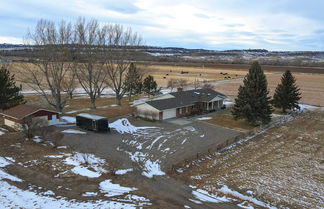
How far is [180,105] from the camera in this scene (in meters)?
36.0

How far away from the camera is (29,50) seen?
122 feet

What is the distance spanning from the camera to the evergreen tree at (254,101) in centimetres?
3241

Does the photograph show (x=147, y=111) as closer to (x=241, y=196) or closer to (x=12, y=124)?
(x=12, y=124)

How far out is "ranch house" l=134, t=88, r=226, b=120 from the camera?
34100 millimetres

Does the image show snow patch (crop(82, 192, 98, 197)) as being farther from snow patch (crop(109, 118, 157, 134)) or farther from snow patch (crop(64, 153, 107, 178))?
snow patch (crop(109, 118, 157, 134))

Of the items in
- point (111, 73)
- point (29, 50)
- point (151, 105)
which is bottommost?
point (151, 105)

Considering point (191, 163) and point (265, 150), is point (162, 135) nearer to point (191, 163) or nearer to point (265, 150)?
point (191, 163)

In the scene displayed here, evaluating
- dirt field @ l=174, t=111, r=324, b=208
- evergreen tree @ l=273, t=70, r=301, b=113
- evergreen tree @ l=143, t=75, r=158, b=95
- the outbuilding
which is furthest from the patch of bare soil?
evergreen tree @ l=143, t=75, r=158, b=95

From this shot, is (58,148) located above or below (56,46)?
below

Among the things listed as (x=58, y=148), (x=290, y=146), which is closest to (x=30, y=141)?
(x=58, y=148)

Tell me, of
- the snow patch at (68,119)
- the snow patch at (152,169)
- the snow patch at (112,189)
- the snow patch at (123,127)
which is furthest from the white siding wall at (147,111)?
the snow patch at (112,189)

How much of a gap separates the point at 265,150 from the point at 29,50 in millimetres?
31159

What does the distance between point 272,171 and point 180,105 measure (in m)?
17.9

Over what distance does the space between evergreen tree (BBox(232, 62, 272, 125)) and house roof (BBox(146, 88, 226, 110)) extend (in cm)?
687
